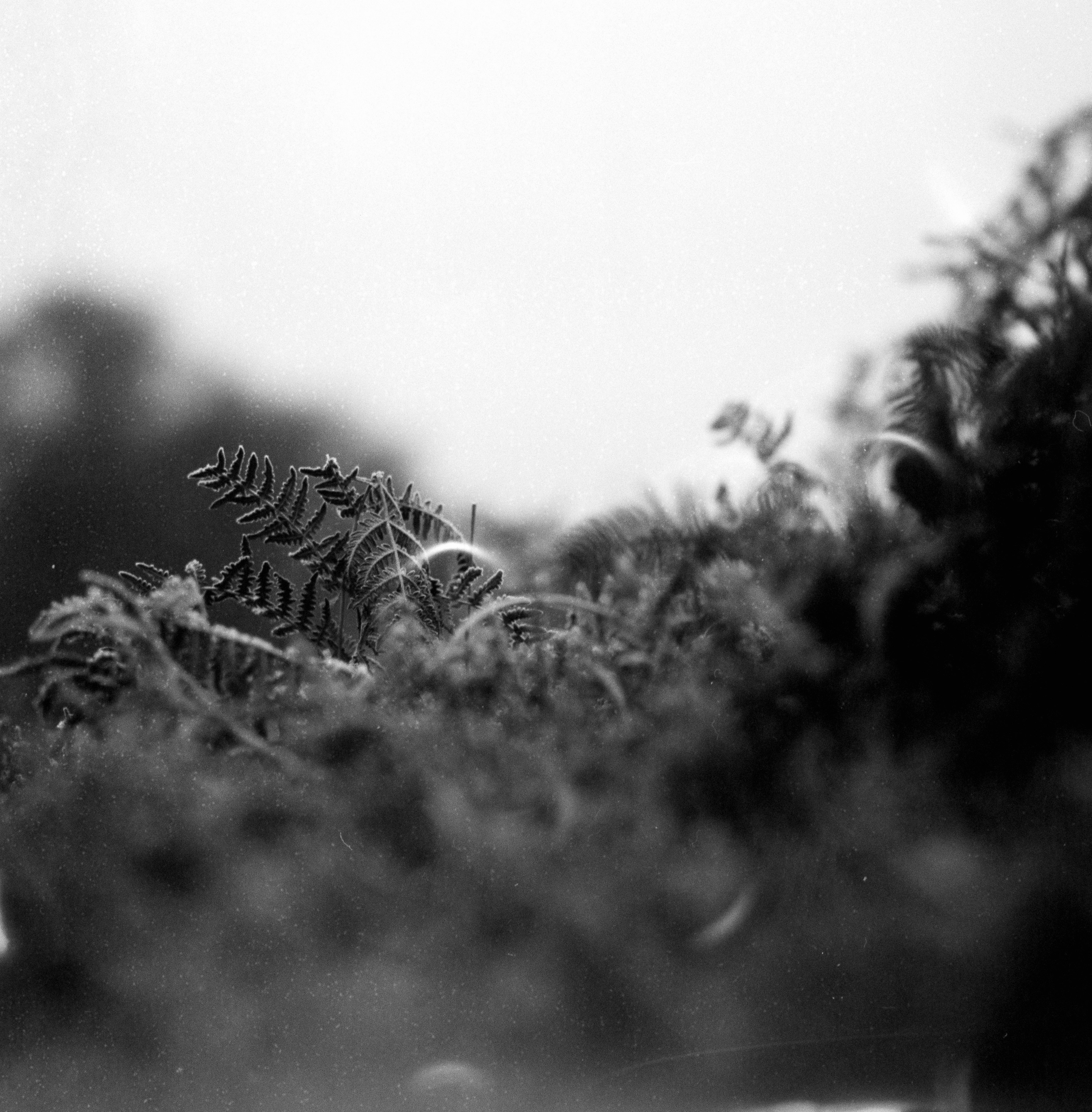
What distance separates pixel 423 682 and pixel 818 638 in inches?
4.8

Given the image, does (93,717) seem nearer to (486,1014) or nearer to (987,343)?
(486,1014)

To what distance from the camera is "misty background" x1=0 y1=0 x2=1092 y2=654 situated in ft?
1.43

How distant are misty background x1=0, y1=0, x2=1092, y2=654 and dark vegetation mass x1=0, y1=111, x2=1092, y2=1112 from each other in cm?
7

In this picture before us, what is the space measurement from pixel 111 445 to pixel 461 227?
0.65ft

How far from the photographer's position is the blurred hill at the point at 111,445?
49cm

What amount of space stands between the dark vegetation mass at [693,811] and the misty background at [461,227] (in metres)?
0.07

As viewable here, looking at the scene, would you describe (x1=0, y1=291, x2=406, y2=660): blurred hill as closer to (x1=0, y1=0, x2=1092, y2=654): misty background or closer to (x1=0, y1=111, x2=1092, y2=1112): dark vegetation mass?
(x1=0, y1=0, x2=1092, y2=654): misty background

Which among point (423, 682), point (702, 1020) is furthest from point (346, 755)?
point (702, 1020)

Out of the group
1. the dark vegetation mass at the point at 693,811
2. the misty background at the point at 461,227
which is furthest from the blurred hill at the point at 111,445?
the dark vegetation mass at the point at 693,811

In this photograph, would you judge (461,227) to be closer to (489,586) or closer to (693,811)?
(489,586)

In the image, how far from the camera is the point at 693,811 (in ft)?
1.07

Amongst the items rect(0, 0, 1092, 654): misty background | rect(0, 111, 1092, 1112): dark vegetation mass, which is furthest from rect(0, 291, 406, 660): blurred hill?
rect(0, 111, 1092, 1112): dark vegetation mass

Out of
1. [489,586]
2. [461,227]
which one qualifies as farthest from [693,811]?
[461,227]

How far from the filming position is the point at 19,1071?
401 mm
